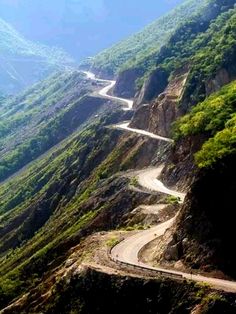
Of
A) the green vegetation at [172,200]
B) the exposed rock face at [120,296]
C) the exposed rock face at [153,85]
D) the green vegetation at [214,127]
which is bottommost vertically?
the exposed rock face at [120,296]

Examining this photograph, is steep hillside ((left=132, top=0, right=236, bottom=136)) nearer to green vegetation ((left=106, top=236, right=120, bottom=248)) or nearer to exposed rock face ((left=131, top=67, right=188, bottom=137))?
exposed rock face ((left=131, top=67, right=188, bottom=137))

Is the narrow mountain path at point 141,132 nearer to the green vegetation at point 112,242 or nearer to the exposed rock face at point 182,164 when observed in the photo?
the exposed rock face at point 182,164

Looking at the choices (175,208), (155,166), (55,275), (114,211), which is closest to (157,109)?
(155,166)

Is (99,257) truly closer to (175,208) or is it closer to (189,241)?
(189,241)

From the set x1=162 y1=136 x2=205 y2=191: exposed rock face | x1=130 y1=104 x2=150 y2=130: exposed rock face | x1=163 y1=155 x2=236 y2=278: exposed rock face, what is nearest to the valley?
x1=163 y1=155 x2=236 y2=278: exposed rock face

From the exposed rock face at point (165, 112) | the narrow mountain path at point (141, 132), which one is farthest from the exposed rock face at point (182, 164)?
the exposed rock face at point (165, 112)
